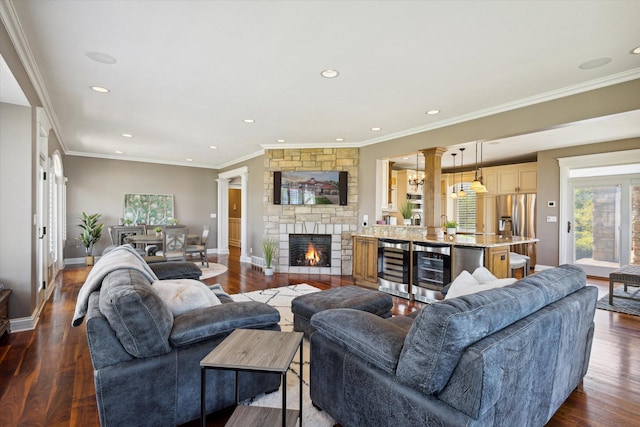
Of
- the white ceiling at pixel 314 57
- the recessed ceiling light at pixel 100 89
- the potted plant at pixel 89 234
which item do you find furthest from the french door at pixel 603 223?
the potted plant at pixel 89 234

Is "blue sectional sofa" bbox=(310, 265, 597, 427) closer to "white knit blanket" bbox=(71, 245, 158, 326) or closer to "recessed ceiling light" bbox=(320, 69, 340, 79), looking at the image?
"white knit blanket" bbox=(71, 245, 158, 326)

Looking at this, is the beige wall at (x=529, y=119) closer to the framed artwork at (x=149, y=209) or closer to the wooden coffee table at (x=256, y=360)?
the wooden coffee table at (x=256, y=360)

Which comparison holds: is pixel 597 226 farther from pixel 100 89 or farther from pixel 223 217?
pixel 223 217

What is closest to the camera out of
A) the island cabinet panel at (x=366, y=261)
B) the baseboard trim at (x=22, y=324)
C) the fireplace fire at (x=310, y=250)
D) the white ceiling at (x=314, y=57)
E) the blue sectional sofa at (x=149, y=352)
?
the blue sectional sofa at (x=149, y=352)

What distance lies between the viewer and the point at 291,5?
6.86ft

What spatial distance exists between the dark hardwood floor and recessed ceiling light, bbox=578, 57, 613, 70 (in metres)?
2.66

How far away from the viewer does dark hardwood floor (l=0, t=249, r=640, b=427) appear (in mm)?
1921

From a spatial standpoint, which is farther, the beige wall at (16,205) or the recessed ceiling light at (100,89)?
the recessed ceiling light at (100,89)

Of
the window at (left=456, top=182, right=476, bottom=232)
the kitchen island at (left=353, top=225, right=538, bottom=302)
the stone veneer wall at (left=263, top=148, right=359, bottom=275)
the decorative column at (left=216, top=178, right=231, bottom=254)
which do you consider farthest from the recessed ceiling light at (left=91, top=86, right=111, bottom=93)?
the window at (left=456, top=182, right=476, bottom=232)

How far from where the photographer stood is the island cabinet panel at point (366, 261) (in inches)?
200

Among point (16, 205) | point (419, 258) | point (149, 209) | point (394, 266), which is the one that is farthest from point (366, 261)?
point (149, 209)

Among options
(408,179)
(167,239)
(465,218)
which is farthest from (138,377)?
(465,218)

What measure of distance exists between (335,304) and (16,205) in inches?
134

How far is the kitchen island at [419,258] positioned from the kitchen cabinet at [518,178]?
299 cm
